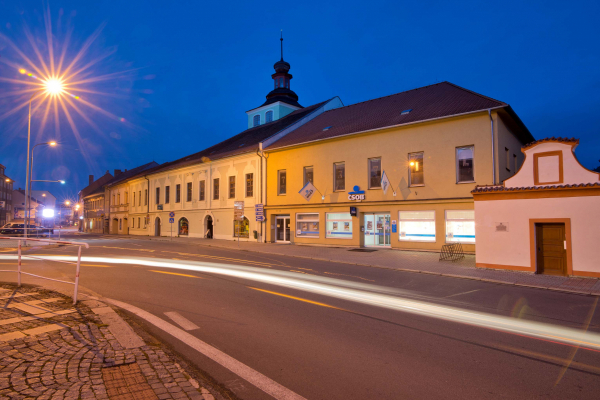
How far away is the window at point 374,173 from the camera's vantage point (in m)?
23.4

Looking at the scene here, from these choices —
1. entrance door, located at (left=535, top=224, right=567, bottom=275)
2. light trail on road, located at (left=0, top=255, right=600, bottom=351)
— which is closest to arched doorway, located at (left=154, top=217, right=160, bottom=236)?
light trail on road, located at (left=0, top=255, right=600, bottom=351)

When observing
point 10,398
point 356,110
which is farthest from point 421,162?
point 10,398

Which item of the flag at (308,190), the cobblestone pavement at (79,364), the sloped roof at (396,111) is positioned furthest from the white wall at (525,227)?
the cobblestone pavement at (79,364)

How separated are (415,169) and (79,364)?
20.2m

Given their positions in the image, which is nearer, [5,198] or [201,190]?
[201,190]

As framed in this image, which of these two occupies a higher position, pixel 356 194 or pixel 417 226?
pixel 356 194

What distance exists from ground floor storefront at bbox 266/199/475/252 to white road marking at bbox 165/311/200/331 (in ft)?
54.8

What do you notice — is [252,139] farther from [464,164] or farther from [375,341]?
[375,341]

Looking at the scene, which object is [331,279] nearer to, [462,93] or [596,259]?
[596,259]

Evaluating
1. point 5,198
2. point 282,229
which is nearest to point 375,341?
point 282,229

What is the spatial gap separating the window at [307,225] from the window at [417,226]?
671cm

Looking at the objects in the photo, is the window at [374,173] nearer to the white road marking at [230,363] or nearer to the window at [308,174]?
the window at [308,174]

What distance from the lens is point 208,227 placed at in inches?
1436

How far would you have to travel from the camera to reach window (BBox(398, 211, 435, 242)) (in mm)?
20719
